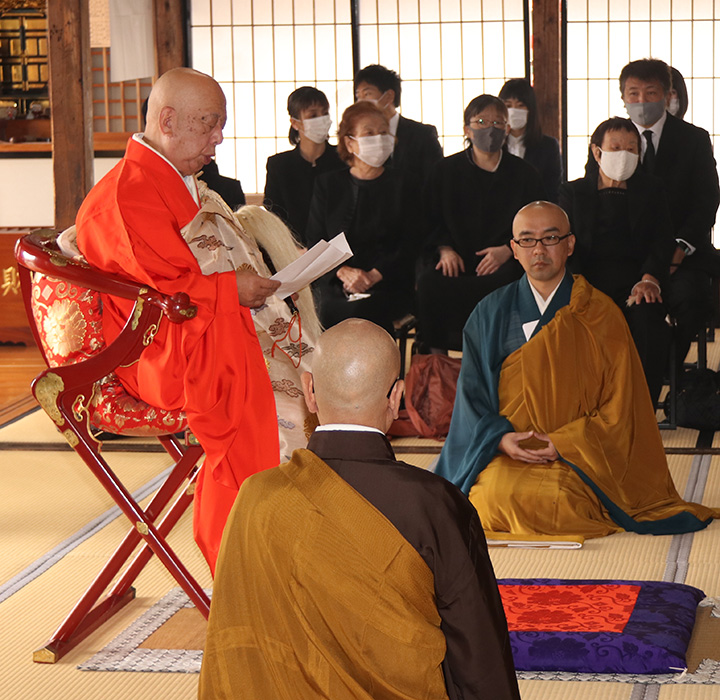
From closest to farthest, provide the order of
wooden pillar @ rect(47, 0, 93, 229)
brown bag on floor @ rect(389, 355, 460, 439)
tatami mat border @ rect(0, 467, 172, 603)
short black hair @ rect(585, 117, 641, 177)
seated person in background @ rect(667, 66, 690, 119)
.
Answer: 1. tatami mat border @ rect(0, 467, 172, 603)
2. short black hair @ rect(585, 117, 641, 177)
3. brown bag on floor @ rect(389, 355, 460, 439)
4. wooden pillar @ rect(47, 0, 93, 229)
5. seated person in background @ rect(667, 66, 690, 119)

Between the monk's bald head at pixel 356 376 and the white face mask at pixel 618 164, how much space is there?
3.42m

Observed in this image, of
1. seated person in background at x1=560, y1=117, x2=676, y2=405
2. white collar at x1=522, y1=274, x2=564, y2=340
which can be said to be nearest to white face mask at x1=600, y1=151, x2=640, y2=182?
seated person in background at x1=560, y1=117, x2=676, y2=405

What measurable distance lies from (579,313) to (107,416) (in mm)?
1657

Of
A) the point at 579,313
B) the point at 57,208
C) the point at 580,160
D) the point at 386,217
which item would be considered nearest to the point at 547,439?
the point at 579,313

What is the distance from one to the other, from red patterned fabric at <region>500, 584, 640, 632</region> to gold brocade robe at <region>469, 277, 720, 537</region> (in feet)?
1.93

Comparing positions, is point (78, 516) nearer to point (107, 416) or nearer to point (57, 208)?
point (107, 416)

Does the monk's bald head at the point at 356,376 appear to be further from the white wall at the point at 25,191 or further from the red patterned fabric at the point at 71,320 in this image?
the white wall at the point at 25,191

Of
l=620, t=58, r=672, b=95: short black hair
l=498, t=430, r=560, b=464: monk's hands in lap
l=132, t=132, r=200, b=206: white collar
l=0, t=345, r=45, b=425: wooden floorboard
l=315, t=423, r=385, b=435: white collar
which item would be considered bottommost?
l=0, t=345, r=45, b=425: wooden floorboard

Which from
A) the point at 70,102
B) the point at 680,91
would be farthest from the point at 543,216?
the point at 680,91

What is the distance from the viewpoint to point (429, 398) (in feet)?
16.2

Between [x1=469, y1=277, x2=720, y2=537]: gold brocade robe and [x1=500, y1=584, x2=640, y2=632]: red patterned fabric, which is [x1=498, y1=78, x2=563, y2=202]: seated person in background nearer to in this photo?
[x1=469, y1=277, x2=720, y2=537]: gold brocade robe

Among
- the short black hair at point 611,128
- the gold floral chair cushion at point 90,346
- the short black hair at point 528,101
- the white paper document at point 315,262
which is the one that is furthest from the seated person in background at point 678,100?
the gold floral chair cushion at point 90,346

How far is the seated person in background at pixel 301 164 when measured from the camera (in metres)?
5.72

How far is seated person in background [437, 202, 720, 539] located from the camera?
11.9 ft
